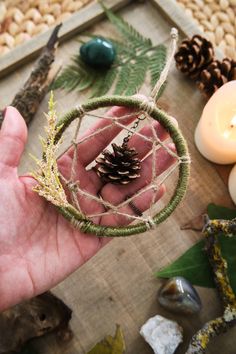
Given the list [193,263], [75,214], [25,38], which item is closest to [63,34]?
[25,38]

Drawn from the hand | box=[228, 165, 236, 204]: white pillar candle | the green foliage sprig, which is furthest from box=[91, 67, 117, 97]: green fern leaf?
box=[228, 165, 236, 204]: white pillar candle

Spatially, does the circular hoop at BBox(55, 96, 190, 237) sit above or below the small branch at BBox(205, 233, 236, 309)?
above

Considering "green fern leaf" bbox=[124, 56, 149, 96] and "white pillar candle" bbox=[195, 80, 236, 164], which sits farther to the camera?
"green fern leaf" bbox=[124, 56, 149, 96]

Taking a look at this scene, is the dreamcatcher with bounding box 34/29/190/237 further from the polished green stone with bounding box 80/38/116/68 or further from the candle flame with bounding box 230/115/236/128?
the polished green stone with bounding box 80/38/116/68

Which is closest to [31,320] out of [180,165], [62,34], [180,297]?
[180,297]

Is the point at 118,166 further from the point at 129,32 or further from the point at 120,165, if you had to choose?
the point at 129,32

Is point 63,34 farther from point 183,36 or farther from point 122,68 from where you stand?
point 183,36

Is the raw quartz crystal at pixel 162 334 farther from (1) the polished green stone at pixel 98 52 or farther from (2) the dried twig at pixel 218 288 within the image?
(1) the polished green stone at pixel 98 52
